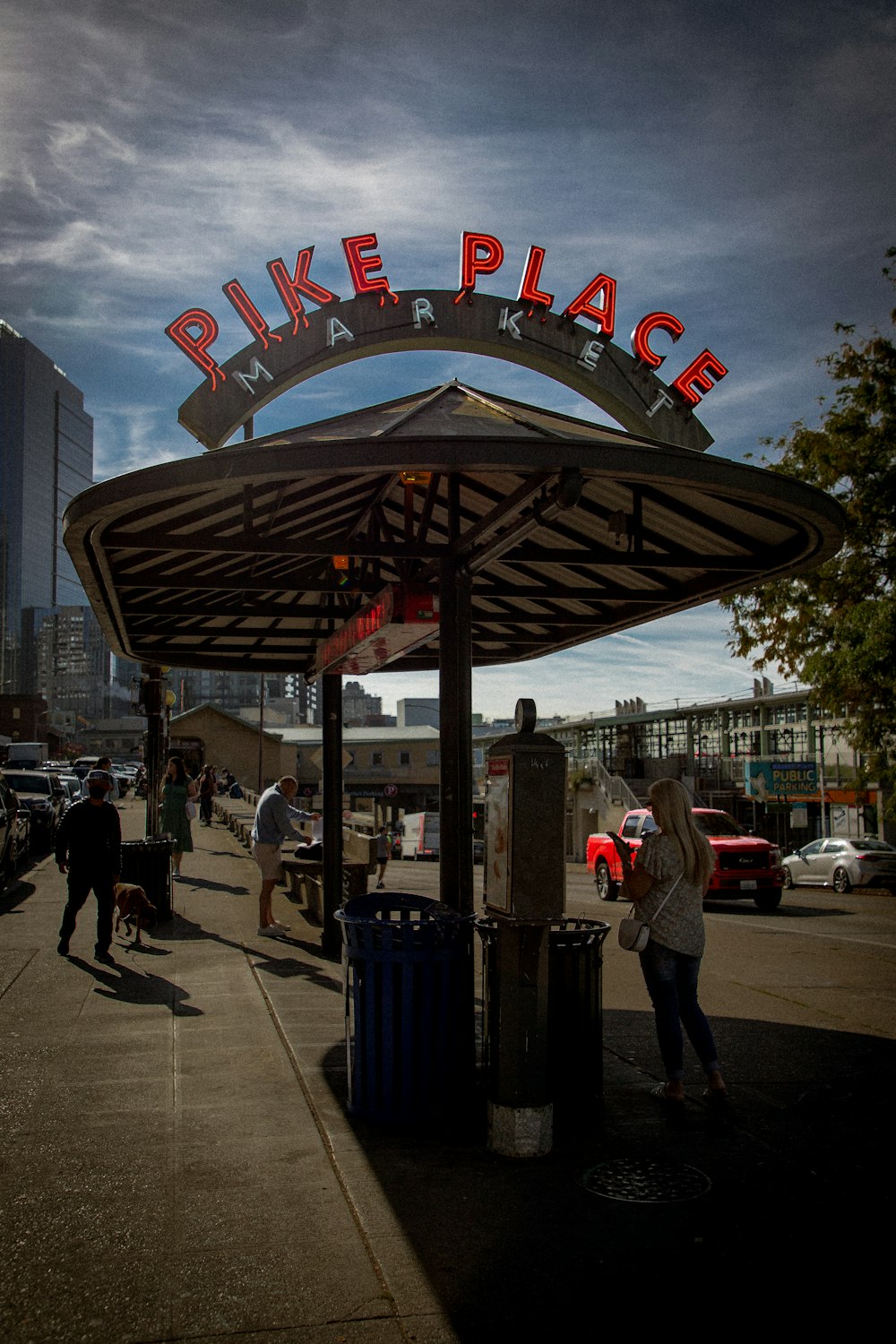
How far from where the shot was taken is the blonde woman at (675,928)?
244 inches

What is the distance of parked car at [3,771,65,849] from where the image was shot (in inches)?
915

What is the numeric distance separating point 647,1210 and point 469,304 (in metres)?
10.5

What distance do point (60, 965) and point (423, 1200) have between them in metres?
6.36

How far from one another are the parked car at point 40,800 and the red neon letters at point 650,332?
14.2 metres

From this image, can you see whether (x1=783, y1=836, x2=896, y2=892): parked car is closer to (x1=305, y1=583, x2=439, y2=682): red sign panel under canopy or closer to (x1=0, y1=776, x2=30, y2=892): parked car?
(x1=0, y1=776, x2=30, y2=892): parked car

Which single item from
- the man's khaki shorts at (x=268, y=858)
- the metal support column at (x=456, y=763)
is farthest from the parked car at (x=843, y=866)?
the metal support column at (x=456, y=763)

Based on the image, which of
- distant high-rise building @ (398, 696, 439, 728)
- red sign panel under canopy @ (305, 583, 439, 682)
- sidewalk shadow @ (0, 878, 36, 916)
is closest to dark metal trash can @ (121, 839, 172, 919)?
sidewalk shadow @ (0, 878, 36, 916)

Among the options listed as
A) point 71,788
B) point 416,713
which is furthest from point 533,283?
point 416,713

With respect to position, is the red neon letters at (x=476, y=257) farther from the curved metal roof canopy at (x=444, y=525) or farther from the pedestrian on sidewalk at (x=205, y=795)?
the pedestrian on sidewalk at (x=205, y=795)

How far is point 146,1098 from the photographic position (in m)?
6.17

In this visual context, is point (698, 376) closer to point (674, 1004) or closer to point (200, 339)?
point (200, 339)

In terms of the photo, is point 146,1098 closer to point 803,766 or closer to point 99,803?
point 99,803

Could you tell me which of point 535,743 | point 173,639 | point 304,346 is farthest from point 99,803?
point 535,743

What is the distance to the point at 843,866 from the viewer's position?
26.9 m
